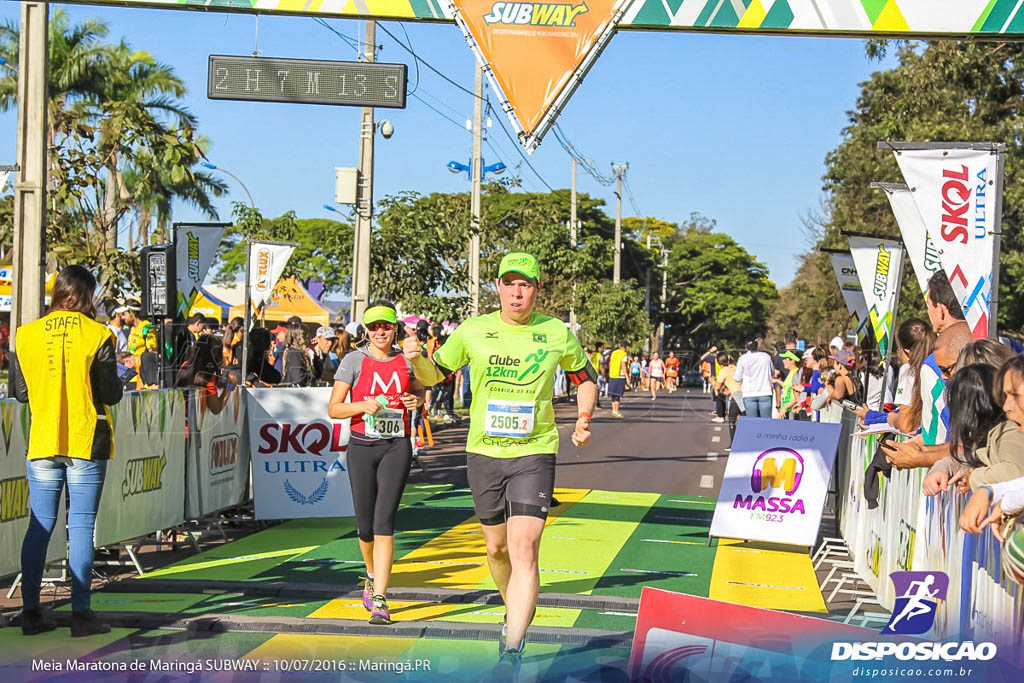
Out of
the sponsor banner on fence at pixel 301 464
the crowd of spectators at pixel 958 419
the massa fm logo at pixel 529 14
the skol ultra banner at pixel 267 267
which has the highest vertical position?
the massa fm logo at pixel 529 14

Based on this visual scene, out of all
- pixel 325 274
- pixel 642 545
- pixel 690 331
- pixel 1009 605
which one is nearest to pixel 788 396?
pixel 642 545

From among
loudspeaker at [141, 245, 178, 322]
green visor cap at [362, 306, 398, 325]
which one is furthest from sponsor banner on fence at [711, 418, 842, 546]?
A: loudspeaker at [141, 245, 178, 322]

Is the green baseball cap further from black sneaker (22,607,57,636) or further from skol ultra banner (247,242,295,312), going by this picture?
skol ultra banner (247,242,295,312)

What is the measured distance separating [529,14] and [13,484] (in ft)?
14.7

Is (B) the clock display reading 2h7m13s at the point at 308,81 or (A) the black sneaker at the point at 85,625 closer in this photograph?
(A) the black sneaker at the point at 85,625

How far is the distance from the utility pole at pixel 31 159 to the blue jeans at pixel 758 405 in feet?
40.3

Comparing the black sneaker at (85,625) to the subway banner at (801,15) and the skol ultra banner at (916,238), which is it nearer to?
the subway banner at (801,15)

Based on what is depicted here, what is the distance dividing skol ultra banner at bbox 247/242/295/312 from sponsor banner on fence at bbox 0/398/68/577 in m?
9.99

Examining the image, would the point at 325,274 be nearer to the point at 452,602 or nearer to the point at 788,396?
the point at 788,396

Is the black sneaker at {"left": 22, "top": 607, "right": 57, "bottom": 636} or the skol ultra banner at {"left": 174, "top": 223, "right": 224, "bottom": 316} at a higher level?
the skol ultra banner at {"left": 174, "top": 223, "right": 224, "bottom": 316}

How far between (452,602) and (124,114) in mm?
12026

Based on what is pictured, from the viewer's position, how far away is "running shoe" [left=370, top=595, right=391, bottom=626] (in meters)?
7.12

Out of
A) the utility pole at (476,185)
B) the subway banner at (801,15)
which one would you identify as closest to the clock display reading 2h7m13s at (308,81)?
the subway banner at (801,15)

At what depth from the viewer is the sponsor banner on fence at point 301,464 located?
11359mm
